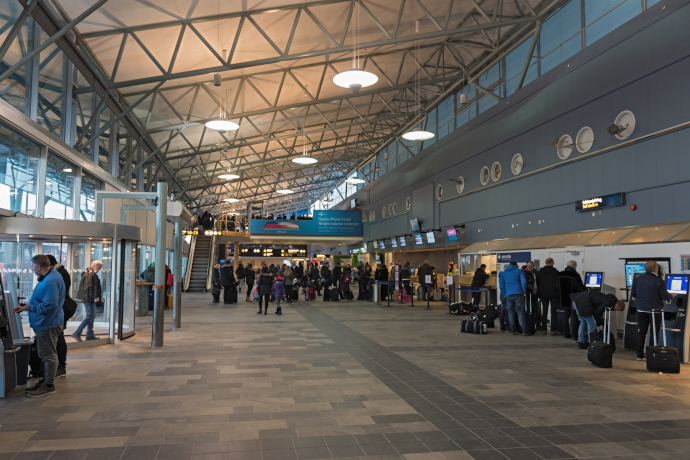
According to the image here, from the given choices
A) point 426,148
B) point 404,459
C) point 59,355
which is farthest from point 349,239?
point 404,459

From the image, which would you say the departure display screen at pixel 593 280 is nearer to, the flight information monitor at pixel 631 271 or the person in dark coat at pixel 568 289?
the person in dark coat at pixel 568 289

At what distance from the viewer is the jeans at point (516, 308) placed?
10258 mm

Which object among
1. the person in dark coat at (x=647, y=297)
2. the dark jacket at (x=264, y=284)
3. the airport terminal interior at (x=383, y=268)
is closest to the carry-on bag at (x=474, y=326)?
the airport terminal interior at (x=383, y=268)

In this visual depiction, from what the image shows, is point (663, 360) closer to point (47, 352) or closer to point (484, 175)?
point (47, 352)

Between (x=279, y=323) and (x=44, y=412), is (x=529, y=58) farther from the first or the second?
(x=44, y=412)

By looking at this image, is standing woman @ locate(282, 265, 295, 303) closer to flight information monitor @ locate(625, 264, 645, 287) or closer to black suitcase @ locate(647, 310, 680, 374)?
flight information monitor @ locate(625, 264, 645, 287)

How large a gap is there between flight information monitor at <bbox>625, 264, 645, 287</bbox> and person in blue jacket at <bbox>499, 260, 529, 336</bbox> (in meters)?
1.87

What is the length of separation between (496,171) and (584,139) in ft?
14.4

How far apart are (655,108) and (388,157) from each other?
2118 centimetres

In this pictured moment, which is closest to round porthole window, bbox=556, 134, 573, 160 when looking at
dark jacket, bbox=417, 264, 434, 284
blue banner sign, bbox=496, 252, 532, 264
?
blue banner sign, bbox=496, 252, 532, 264

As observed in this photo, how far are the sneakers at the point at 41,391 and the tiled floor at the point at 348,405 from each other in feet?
0.24

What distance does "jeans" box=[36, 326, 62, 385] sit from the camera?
5.40 metres

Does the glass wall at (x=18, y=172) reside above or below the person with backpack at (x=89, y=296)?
above

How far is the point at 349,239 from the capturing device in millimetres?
34562
